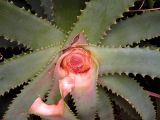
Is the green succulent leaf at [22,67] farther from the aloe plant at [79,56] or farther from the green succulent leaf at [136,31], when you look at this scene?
the green succulent leaf at [136,31]

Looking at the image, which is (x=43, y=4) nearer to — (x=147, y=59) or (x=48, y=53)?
(x=48, y=53)

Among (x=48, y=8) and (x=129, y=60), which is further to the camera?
(x=48, y=8)

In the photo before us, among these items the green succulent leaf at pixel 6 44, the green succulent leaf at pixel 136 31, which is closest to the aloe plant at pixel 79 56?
the green succulent leaf at pixel 136 31

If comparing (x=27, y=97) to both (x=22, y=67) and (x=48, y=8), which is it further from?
(x=48, y=8)

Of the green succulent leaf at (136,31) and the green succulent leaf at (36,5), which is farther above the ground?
the green succulent leaf at (36,5)

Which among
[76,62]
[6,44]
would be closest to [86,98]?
[76,62]

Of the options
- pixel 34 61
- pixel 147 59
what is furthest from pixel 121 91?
pixel 34 61
